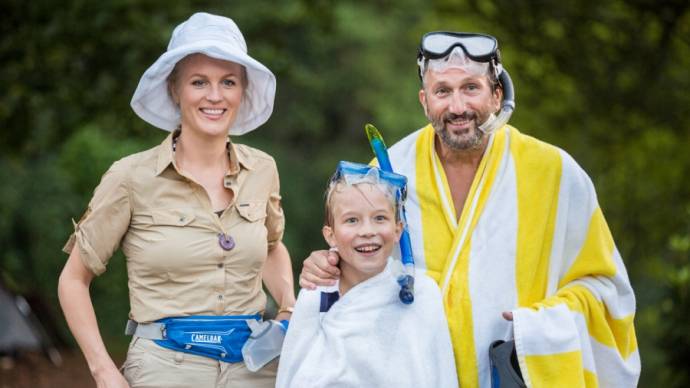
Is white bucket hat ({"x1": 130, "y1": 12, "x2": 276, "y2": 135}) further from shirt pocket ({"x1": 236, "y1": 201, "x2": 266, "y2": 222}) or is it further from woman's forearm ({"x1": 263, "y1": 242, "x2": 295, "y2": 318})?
woman's forearm ({"x1": 263, "y1": 242, "x2": 295, "y2": 318})

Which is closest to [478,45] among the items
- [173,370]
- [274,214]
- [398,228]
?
[398,228]

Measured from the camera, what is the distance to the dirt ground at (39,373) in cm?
923

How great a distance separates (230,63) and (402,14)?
1919 cm

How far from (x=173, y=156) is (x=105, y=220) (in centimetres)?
33

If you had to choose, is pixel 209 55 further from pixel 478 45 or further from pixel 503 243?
pixel 503 243

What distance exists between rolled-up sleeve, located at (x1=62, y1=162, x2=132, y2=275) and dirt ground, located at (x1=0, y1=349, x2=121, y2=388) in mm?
5159

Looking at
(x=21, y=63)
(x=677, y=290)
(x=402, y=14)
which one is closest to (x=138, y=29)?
(x=21, y=63)

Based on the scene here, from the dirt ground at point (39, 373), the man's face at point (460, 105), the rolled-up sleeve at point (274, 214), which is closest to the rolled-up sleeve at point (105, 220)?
the rolled-up sleeve at point (274, 214)

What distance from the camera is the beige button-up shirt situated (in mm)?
4098

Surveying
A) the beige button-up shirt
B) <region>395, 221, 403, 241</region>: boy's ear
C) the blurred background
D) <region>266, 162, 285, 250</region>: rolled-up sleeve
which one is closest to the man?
<region>395, 221, 403, 241</region>: boy's ear

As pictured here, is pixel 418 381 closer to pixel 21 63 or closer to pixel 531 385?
pixel 531 385

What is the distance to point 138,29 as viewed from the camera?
8.77 m

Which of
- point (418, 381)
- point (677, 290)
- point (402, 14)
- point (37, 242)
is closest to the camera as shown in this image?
point (418, 381)

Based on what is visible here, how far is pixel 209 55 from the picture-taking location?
13.8 ft
